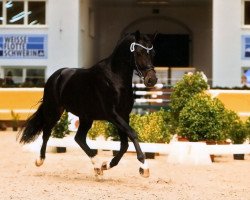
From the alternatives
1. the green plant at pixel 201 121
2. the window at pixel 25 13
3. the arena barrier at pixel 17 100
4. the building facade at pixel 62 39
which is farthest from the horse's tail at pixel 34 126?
the window at pixel 25 13

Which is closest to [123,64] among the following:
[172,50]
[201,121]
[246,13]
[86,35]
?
[201,121]

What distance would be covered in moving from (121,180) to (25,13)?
23.7 metres

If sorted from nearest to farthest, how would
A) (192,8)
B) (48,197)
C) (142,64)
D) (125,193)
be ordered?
(48,197) < (125,193) < (142,64) < (192,8)

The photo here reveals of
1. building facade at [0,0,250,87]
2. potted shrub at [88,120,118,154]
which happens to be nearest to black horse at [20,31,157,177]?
potted shrub at [88,120,118,154]

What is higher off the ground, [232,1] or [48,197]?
[232,1]

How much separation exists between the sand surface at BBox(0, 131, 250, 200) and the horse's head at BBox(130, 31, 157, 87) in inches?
58.4

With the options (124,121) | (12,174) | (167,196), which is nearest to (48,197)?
(167,196)

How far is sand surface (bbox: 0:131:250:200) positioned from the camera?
970 cm

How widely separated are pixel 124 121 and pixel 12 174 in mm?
2336

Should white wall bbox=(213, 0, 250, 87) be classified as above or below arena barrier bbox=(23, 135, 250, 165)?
above

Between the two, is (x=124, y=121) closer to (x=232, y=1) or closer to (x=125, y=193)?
(x=125, y=193)

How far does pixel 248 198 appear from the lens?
31.5 ft

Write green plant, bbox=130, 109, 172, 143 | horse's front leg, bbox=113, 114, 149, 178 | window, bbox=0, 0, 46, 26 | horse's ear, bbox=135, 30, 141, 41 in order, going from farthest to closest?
window, bbox=0, 0, 46, 26
green plant, bbox=130, 109, 172, 143
horse's ear, bbox=135, 30, 141, 41
horse's front leg, bbox=113, 114, 149, 178

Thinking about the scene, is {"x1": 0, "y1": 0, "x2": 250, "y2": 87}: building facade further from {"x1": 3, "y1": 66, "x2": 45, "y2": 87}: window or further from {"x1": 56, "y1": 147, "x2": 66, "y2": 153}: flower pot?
{"x1": 56, "y1": 147, "x2": 66, "y2": 153}: flower pot
